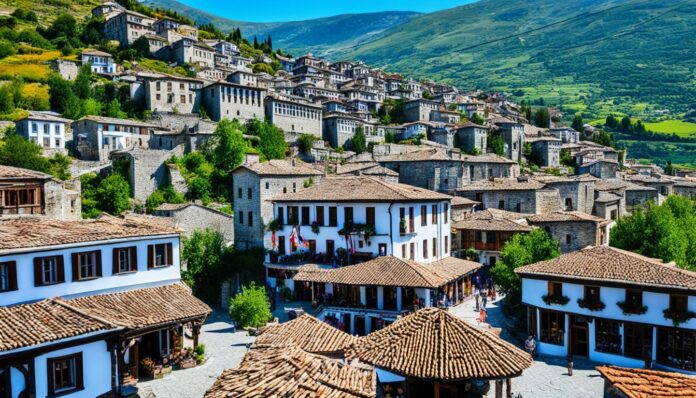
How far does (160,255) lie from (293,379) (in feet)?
45.4

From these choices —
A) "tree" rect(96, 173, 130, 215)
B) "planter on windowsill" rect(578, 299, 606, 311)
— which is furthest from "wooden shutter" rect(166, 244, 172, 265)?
"tree" rect(96, 173, 130, 215)

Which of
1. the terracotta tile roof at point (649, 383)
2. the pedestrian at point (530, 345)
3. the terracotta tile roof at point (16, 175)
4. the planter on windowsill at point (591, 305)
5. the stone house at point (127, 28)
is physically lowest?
the pedestrian at point (530, 345)

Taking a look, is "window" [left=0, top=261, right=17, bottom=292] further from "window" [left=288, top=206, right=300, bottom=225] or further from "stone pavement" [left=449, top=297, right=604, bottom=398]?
"window" [left=288, top=206, right=300, bottom=225]

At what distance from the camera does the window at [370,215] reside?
3272cm

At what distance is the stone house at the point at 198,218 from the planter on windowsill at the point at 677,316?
30866 mm

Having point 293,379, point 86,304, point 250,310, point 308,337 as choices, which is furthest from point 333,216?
point 293,379

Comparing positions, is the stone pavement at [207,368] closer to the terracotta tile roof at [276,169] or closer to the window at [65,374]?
the window at [65,374]

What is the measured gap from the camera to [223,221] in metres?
43.9

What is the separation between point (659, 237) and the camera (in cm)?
3388

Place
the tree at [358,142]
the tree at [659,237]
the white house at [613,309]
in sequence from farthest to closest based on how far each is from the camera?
1. the tree at [358,142]
2. the tree at [659,237]
3. the white house at [613,309]

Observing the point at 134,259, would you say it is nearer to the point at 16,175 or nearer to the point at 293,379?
the point at 16,175

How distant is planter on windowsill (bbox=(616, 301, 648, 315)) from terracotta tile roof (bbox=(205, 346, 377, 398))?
49.6 ft

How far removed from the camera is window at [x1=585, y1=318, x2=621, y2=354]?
79.0 ft

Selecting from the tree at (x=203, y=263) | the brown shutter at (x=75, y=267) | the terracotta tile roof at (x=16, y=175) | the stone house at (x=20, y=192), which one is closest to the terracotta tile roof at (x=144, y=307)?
the brown shutter at (x=75, y=267)
